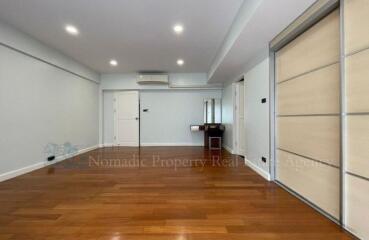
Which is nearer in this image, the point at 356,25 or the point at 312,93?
the point at 356,25

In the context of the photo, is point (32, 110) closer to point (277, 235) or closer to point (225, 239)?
point (225, 239)

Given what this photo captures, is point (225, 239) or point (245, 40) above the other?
point (245, 40)

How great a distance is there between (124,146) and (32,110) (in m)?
3.55

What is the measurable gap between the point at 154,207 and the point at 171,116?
512 centimetres

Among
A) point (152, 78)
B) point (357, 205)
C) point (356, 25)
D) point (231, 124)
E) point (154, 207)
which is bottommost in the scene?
point (154, 207)

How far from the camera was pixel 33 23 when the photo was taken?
10.5 ft

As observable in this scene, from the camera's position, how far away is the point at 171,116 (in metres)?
7.29

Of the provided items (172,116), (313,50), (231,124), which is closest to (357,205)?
(313,50)

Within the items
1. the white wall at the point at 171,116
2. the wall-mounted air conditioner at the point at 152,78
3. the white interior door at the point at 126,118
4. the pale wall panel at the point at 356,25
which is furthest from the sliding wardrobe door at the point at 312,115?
the white interior door at the point at 126,118

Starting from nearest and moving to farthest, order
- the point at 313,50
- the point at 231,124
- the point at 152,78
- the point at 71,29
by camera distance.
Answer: the point at 313,50 < the point at 71,29 < the point at 231,124 < the point at 152,78

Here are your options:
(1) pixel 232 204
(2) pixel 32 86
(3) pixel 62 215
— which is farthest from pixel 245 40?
(2) pixel 32 86

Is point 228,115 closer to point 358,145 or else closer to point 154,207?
point 154,207

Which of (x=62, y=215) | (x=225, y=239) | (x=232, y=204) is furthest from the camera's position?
(x=232, y=204)

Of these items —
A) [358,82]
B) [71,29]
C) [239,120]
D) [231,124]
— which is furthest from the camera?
[231,124]
